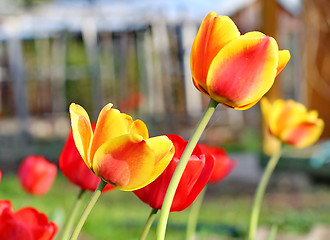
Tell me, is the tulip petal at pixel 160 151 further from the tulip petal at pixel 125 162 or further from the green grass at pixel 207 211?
the green grass at pixel 207 211

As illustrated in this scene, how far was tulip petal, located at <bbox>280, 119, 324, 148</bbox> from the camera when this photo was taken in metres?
0.87

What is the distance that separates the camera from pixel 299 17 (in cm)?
532

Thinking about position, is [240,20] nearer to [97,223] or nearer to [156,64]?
[156,64]

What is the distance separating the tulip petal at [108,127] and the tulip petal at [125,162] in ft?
0.06

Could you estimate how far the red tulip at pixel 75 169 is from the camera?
23.3 inches

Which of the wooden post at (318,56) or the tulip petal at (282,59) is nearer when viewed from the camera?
the tulip petal at (282,59)

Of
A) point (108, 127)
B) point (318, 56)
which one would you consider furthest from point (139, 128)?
point (318, 56)

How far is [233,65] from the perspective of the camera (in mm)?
487

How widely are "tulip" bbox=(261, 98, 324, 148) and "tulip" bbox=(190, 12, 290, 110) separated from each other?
1.17ft

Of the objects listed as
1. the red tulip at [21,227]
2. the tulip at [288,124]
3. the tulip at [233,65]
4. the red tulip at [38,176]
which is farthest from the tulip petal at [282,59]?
the red tulip at [38,176]

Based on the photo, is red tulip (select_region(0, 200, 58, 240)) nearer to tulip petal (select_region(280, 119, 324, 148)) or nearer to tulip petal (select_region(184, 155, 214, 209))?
tulip petal (select_region(184, 155, 214, 209))

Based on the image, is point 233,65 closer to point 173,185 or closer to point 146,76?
point 173,185

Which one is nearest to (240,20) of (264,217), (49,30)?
(49,30)

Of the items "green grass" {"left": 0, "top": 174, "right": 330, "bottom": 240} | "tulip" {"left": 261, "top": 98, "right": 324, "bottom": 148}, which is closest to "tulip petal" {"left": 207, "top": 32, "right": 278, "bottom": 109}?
"tulip" {"left": 261, "top": 98, "right": 324, "bottom": 148}
